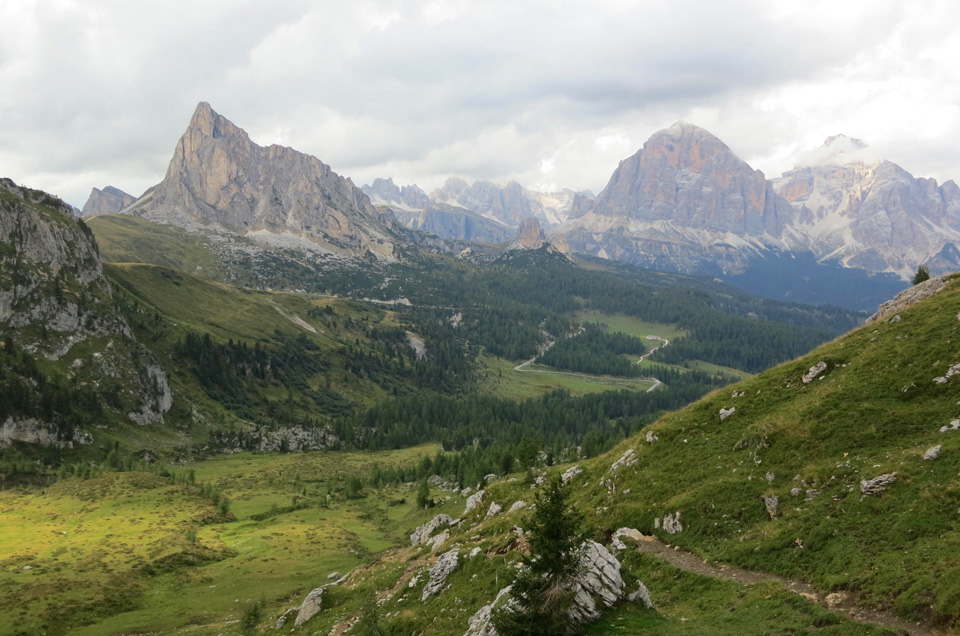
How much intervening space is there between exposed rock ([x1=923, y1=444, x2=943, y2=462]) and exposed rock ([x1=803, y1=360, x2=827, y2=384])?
604 inches

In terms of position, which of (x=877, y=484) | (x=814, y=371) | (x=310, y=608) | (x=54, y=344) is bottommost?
(x=310, y=608)

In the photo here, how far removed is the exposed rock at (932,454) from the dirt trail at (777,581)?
11774 mm

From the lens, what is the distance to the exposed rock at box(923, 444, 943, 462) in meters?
32.1

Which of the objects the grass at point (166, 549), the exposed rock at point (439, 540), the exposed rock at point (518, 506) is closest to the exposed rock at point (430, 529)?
the exposed rock at point (439, 540)

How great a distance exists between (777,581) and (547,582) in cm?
1426

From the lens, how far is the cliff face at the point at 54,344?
147 meters

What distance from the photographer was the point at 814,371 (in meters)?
48.1

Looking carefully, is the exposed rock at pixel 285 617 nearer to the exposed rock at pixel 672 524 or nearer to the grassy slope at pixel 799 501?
the grassy slope at pixel 799 501

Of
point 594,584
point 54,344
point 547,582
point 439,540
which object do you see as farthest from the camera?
point 54,344

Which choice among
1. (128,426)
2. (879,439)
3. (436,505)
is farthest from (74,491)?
(879,439)

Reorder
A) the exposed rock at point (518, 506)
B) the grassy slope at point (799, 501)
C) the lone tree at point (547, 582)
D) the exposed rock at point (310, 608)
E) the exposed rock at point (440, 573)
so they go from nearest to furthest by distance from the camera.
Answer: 1. the lone tree at point (547, 582)
2. the grassy slope at point (799, 501)
3. the exposed rock at point (440, 573)
4. the exposed rock at point (310, 608)
5. the exposed rock at point (518, 506)

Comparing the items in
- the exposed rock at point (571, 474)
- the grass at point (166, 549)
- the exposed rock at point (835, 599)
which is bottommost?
the grass at point (166, 549)

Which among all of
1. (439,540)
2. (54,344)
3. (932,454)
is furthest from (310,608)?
(54,344)

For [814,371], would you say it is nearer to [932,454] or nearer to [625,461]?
[932,454]
